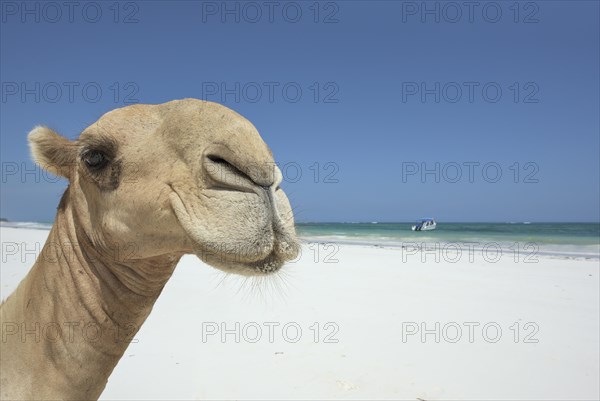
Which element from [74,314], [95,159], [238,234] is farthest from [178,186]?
[74,314]

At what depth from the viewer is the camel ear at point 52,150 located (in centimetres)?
231

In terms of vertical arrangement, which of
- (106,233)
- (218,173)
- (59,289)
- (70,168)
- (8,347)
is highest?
(70,168)

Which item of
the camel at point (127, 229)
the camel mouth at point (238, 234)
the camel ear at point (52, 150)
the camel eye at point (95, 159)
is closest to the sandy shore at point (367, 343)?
the camel mouth at point (238, 234)

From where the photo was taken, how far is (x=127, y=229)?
6.55ft

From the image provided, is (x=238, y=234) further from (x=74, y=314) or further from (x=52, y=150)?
(x=52, y=150)

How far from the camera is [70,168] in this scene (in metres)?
2.36

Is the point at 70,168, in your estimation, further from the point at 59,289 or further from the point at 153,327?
the point at 153,327

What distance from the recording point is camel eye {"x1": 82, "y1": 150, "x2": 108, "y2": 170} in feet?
6.85

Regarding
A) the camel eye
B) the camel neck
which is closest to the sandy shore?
the camel neck

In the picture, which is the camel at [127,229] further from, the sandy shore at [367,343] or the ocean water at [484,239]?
the ocean water at [484,239]

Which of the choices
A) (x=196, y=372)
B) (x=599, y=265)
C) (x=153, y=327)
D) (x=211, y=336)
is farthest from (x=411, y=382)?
(x=599, y=265)

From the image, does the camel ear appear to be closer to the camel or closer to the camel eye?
the camel

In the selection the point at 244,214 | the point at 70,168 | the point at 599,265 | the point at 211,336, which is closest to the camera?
the point at 244,214

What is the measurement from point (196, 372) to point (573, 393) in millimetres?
4417
